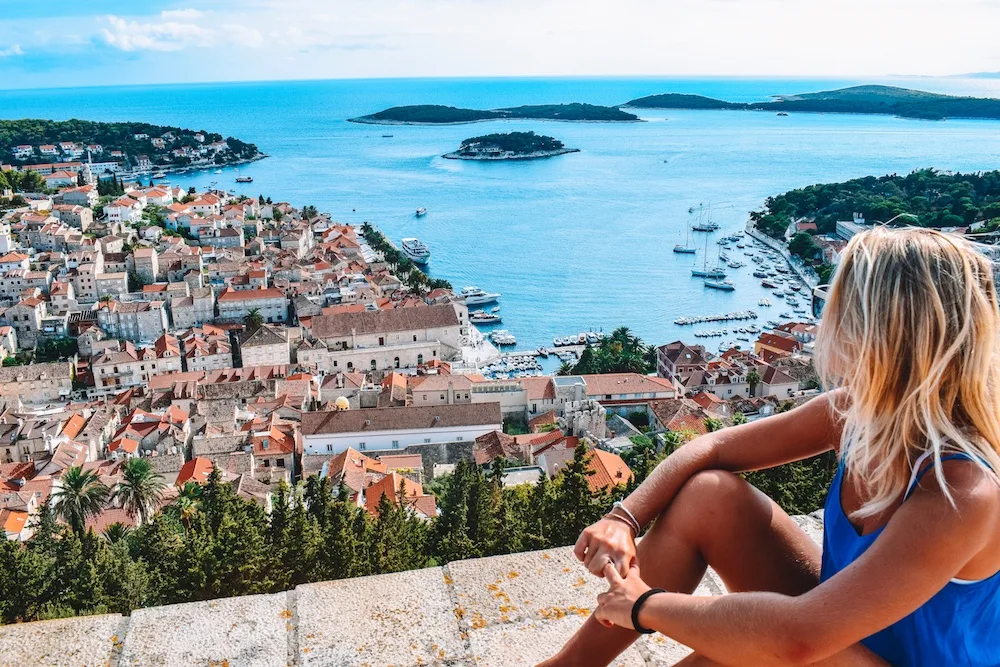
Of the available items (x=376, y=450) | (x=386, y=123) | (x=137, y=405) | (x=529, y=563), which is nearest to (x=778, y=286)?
(x=376, y=450)

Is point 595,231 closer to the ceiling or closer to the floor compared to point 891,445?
closer to the floor

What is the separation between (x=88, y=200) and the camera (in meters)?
36.7

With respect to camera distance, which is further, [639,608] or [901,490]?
[639,608]

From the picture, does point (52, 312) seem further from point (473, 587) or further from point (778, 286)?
point (473, 587)

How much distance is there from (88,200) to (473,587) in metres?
40.4

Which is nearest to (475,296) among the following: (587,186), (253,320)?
(253,320)

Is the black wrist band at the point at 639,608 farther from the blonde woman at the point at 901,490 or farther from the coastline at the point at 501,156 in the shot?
the coastline at the point at 501,156

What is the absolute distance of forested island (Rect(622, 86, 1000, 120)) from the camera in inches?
3597

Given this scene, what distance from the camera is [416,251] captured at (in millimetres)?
35375

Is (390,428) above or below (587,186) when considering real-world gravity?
below

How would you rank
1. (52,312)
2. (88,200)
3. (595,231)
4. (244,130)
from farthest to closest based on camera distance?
(244,130)
(595,231)
(88,200)
(52,312)

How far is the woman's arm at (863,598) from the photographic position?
3.01ft

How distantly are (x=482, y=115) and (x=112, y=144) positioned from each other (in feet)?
165

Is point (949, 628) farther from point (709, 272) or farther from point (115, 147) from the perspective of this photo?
point (115, 147)
